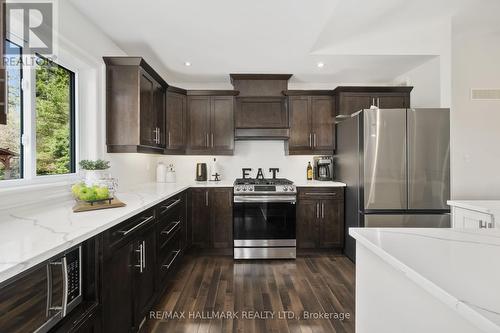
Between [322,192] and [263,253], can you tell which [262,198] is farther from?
[322,192]

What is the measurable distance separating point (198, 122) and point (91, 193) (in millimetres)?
2159

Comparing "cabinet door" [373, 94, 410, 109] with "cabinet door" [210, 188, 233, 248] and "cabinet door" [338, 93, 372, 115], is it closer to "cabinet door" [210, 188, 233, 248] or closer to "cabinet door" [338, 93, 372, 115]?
"cabinet door" [338, 93, 372, 115]

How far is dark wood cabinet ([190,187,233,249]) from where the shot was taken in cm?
332

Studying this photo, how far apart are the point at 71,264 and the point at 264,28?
2375mm

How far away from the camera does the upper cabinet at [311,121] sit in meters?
3.65

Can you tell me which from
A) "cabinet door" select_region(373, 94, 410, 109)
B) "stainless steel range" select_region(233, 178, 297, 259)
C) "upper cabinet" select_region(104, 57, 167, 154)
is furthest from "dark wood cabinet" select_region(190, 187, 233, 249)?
"cabinet door" select_region(373, 94, 410, 109)

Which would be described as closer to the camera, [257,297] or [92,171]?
[92,171]

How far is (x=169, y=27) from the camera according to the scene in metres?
2.41

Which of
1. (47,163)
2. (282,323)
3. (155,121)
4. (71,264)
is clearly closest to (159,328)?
(282,323)

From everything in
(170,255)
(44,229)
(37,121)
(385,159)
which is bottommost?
(170,255)

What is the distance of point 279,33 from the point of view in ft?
8.16

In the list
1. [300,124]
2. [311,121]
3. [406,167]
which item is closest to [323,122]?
[311,121]

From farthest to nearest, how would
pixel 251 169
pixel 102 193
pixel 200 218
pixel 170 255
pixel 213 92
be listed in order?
pixel 251 169, pixel 213 92, pixel 200 218, pixel 170 255, pixel 102 193

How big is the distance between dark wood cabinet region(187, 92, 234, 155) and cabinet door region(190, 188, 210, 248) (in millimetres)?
727
